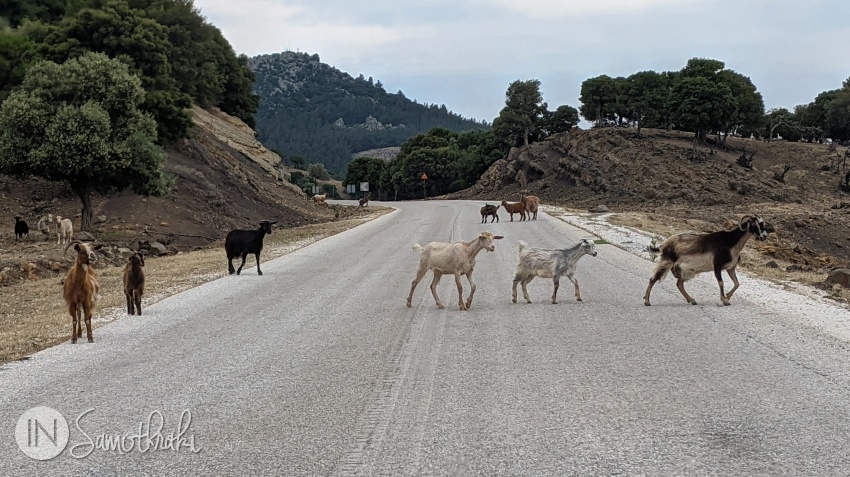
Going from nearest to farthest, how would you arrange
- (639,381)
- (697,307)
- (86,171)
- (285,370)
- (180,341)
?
(639,381) → (285,370) → (180,341) → (697,307) → (86,171)

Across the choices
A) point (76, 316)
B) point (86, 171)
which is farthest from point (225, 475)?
point (86, 171)

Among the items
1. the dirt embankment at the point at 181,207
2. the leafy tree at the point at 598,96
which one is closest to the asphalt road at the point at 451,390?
the dirt embankment at the point at 181,207

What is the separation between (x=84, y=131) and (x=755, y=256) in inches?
956

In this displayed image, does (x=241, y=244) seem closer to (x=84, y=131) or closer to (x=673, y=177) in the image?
(x=84, y=131)

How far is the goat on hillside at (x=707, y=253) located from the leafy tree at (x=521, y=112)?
7812cm

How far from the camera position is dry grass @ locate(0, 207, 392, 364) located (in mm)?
11397

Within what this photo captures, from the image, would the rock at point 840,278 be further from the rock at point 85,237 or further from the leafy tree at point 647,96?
the leafy tree at point 647,96

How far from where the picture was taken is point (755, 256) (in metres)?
24.3

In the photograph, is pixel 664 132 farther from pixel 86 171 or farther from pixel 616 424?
pixel 616 424

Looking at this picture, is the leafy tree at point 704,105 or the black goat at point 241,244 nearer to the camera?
the black goat at point 241,244

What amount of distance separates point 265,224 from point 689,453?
1599cm

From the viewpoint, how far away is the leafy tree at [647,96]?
80.7 meters

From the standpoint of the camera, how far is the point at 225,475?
18.7ft

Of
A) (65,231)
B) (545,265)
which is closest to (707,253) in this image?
(545,265)
